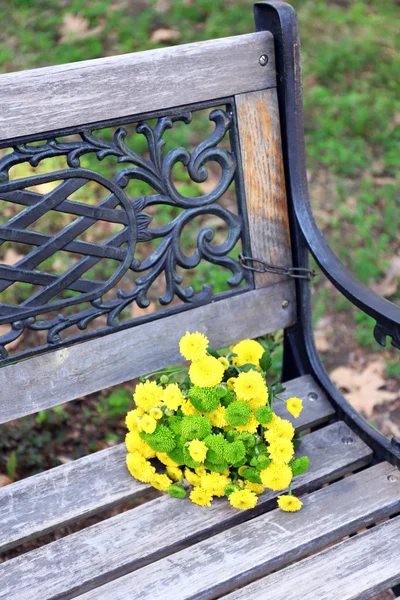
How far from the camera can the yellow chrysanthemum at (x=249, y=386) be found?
4.62ft

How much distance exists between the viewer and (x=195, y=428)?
4.60ft

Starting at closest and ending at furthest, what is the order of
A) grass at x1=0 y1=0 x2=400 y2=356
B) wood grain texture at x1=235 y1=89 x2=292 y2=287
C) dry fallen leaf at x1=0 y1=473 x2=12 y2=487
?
1. wood grain texture at x1=235 y1=89 x2=292 y2=287
2. dry fallen leaf at x1=0 y1=473 x2=12 y2=487
3. grass at x1=0 y1=0 x2=400 y2=356

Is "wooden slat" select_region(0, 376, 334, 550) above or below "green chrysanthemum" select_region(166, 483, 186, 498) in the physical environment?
below

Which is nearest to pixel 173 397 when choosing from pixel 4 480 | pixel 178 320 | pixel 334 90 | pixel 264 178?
pixel 178 320

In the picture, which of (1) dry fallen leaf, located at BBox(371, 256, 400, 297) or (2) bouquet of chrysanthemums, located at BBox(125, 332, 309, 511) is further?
(1) dry fallen leaf, located at BBox(371, 256, 400, 297)

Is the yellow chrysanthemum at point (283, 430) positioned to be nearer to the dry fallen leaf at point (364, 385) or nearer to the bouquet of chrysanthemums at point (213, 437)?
the bouquet of chrysanthemums at point (213, 437)

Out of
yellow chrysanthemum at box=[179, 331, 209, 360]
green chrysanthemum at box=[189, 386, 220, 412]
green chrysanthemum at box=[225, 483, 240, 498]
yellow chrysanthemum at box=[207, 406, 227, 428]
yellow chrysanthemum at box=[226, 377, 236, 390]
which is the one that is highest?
yellow chrysanthemum at box=[179, 331, 209, 360]

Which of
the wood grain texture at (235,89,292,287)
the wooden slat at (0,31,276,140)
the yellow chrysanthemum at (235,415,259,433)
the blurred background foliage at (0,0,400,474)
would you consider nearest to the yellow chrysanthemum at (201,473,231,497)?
the yellow chrysanthemum at (235,415,259,433)

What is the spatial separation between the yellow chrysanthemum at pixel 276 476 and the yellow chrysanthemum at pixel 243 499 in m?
0.04

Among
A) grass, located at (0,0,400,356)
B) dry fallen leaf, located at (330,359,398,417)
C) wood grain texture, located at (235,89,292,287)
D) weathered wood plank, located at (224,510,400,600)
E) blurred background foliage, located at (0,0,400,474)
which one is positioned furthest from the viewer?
grass, located at (0,0,400,356)

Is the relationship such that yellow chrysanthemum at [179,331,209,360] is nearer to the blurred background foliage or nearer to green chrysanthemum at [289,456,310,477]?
green chrysanthemum at [289,456,310,477]

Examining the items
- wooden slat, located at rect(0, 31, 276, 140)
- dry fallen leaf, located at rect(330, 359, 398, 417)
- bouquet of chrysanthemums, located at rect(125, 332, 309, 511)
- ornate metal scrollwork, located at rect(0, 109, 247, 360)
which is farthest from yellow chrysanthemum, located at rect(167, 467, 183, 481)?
dry fallen leaf, located at rect(330, 359, 398, 417)

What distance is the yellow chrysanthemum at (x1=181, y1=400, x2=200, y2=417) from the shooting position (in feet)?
4.75

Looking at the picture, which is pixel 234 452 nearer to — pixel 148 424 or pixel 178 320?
pixel 148 424
